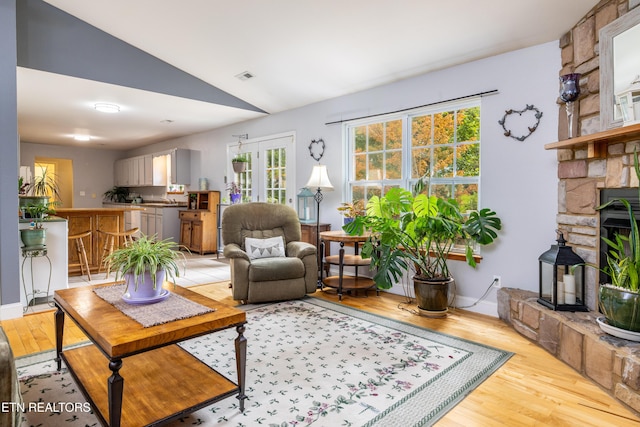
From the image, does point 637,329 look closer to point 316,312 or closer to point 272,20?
point 316,312

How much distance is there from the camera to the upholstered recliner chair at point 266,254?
3654mm

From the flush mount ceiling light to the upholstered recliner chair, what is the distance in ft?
8.94

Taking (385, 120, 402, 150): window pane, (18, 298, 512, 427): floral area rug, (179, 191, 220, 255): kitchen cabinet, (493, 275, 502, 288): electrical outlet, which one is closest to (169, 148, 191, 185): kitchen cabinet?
(179, 191, 220, 255): kitchen cabinet

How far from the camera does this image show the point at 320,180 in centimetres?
455

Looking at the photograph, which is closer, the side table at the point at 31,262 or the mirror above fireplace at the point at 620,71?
the mirror above fireplace at the point at 620,71

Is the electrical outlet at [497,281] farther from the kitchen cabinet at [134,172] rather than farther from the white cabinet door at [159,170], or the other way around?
the kitchen cabinet at [134,172]

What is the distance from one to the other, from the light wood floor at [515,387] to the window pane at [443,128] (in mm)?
1827

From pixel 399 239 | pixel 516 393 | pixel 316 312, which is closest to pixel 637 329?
pixel 516 393

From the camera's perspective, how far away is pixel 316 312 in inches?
139

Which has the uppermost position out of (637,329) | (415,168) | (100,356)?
(415,168)

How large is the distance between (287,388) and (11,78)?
137 inches

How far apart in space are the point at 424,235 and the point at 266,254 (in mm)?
1655

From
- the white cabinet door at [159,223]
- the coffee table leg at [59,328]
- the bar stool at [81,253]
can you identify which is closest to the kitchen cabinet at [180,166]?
the white cabinet door at [159,223]

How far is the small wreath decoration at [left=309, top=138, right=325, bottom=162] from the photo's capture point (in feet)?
16.6
